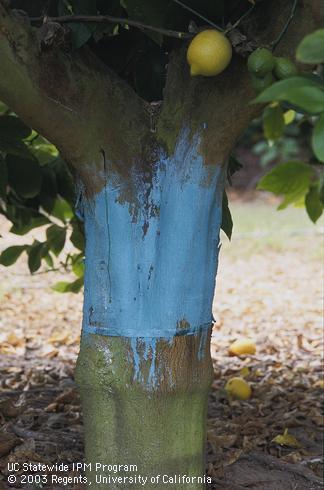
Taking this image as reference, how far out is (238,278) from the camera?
6.11 m

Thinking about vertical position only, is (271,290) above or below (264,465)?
above

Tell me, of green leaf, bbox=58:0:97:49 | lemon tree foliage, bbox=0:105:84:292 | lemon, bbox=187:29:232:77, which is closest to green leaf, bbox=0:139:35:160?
lemon tree foliage, bbox=0:105:84:292

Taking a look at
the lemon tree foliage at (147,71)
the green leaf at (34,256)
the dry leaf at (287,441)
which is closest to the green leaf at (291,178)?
the lemon tree foliage at (147,71)

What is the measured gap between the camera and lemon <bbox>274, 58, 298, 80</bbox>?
1274 mm

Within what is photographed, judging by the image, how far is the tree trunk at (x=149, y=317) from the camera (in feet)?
5.12

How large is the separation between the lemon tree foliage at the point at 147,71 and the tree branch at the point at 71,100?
4 centimetres

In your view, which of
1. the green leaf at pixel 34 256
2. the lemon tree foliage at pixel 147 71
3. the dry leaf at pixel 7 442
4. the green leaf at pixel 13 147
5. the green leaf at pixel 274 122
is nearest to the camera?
the lemon tree foliage at pixel 147 71

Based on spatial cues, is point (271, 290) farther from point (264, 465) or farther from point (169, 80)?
point (169, 80)

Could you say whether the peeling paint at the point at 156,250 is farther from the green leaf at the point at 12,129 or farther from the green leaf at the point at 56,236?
the green leaf at the point at 56,236

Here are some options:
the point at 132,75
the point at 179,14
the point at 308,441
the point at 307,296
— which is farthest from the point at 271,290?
the point at 179,14

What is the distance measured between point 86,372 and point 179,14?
715 mm

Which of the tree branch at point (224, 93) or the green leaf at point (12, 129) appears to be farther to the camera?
the green leaf at point (12, 129)

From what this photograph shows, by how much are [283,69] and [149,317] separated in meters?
0.55

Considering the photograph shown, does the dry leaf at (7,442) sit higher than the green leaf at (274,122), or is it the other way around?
the green leaf at (274,122)
